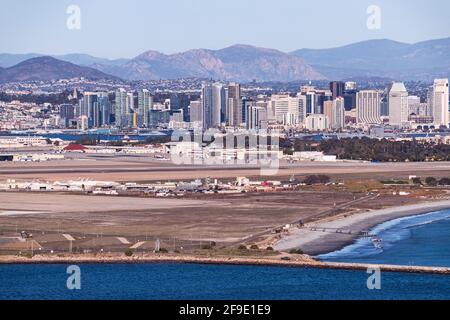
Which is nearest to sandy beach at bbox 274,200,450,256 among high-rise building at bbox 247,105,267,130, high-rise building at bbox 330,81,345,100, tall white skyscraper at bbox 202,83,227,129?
high-rise building at bbox 247,105,267,130

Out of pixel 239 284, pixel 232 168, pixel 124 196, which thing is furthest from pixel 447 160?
pixel 239 284

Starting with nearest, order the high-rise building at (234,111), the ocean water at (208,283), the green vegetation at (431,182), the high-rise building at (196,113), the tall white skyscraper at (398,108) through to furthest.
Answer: the ocean water at (208,283)
the green vegetation at (431,182)
the high-rise building at (234,111)
the high-rise building at (196,113)
the tall white skyscraper at (398,108)

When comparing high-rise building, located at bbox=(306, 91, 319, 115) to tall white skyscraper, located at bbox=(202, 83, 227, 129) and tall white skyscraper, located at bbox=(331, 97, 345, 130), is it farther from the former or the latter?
tall white skyscraper, located at bbox=(202, 83, 227, 129)

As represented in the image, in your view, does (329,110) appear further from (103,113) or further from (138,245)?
(138,245)

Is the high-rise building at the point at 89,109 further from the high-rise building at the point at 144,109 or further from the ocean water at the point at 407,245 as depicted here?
the ocean water at the point at 407,245

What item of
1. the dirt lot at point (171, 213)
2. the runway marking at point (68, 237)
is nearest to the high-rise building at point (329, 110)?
the dirt lot at point (171, 213)
